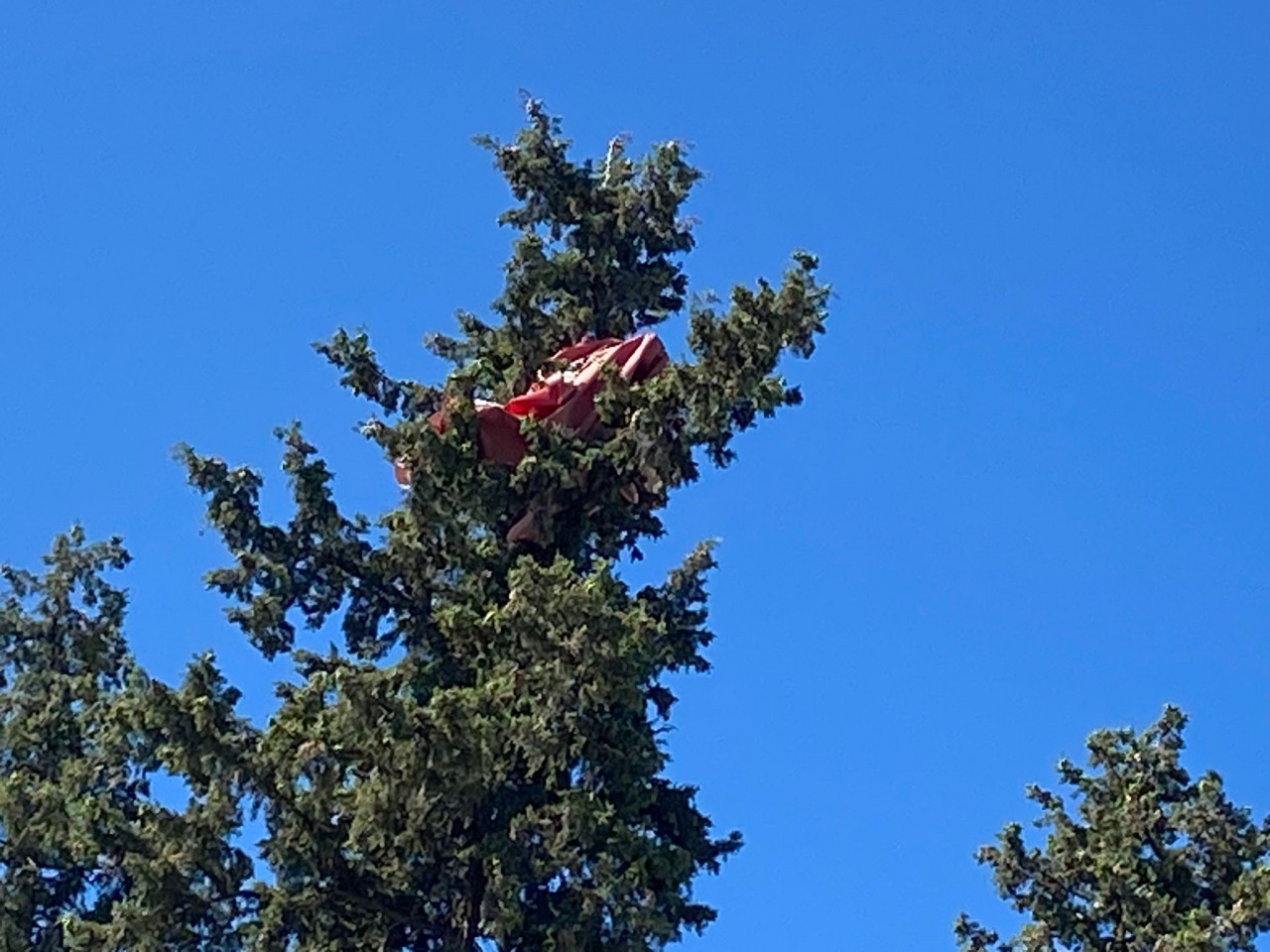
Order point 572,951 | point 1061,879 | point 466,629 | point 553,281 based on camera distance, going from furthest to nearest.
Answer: point 1061,879 < point 553,281 < point 466,629 < point 572,951

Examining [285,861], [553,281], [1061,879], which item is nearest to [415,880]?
[285,861]

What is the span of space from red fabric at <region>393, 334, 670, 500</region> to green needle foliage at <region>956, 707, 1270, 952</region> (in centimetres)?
877

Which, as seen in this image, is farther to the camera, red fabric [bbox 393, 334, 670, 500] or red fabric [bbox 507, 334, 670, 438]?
red fabric [bbox 507, 334, 670, 438]

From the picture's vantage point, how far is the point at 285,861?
21766mm

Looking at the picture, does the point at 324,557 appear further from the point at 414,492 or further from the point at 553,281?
the point at 553,281

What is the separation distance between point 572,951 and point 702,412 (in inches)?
239

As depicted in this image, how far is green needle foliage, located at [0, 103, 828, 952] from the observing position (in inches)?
837

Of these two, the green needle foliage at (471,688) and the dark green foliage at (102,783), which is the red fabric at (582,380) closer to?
the green needle foliage at (471,688)

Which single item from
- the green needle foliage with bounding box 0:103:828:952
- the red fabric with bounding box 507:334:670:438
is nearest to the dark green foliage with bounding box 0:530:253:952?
the green needle foliage with bounding box 0:103:828:952

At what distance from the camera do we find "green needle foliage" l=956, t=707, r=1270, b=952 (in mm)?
27750

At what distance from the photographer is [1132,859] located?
28.2 meters

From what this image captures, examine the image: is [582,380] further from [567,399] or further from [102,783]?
[102,783]

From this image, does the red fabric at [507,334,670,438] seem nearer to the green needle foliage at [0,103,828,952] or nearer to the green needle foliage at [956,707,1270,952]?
the green needle foliage at [0,103,828,952]

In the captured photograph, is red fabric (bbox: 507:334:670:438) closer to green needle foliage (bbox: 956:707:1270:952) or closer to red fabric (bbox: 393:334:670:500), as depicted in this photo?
red fabric (bbox: 393:334:670:500)
